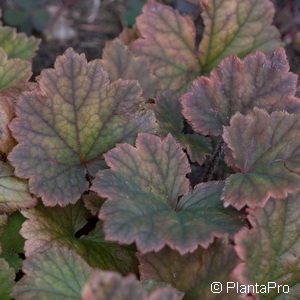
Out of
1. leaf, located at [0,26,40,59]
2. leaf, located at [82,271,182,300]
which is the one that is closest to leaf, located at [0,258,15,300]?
leaf, located at [82,271,182,300]

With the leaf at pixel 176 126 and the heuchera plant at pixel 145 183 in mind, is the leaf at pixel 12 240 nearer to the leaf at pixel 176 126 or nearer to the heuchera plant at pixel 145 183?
the heuchera plant at pixel 145 183

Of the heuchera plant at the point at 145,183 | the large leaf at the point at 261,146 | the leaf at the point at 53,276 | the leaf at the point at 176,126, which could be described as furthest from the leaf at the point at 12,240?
the large leaf at the point at 261,146

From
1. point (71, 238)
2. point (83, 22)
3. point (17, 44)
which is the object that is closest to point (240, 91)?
point (71, 238)

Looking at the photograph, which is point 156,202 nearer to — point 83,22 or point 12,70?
point 12,70

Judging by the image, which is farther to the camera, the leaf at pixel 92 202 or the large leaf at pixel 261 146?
the leaf at pixel 92 202

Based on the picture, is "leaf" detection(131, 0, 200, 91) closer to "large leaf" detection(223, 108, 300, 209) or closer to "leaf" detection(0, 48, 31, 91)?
"leaf" detection(0, 48, 31, 91)

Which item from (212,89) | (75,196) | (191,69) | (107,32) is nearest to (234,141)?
(212,89)
